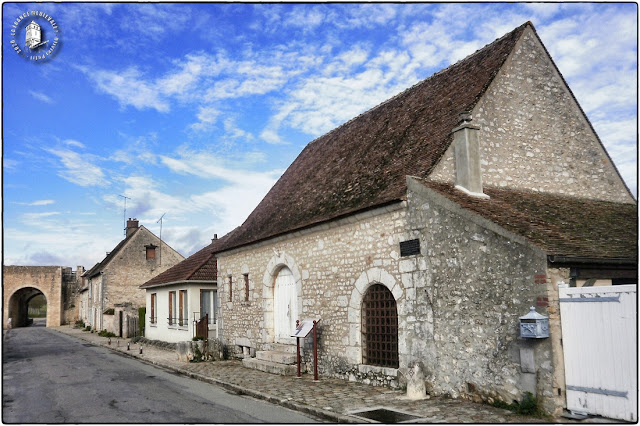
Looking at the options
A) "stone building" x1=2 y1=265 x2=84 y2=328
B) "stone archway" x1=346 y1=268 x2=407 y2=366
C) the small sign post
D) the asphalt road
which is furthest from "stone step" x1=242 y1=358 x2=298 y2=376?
"stone building" x1=2 y1=265 x2=84 y2=328

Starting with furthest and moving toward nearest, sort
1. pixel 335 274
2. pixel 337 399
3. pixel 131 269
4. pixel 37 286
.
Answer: pixel 37 286
pixel 131 269
pixel 335 274
pixel 337 399

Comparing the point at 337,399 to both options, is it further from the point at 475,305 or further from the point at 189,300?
the point at 189,300

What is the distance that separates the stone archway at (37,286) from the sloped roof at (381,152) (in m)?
33.0

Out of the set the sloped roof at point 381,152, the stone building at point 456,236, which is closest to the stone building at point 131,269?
the sloped roof at point 381,152

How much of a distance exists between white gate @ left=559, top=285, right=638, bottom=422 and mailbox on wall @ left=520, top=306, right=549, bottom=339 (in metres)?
0.30

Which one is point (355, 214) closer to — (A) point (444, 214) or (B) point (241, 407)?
(A) point (444, 214)

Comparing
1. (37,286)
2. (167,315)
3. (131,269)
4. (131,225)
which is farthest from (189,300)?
(37,286)

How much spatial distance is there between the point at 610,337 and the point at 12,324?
48995 mm

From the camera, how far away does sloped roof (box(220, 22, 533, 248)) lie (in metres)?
11.0

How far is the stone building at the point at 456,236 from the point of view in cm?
791

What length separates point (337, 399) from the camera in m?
9.28

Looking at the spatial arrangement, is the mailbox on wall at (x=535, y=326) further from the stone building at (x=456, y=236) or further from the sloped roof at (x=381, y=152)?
the sloped roof at (x=381, y=152)

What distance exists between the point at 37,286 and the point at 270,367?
122 ft

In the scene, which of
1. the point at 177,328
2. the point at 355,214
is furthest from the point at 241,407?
the point at 177,328
